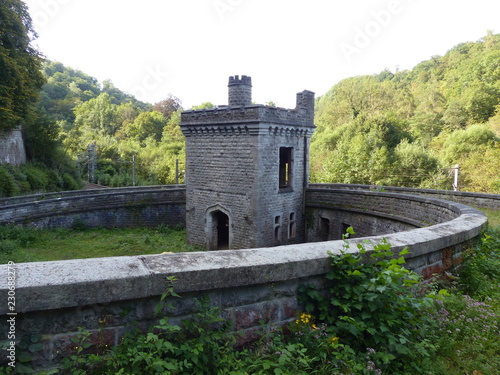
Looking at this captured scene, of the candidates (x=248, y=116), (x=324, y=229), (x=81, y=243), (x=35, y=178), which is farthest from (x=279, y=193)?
(x=35, y=178)

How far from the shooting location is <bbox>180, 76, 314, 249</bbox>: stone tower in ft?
46.3

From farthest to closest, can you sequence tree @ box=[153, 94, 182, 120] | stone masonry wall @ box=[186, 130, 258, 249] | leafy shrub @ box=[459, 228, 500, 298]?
tree @ box=[153, 94, 182, 120] < stone masonry wall @ box=[186, 130, 258, 249] < leafy shrub @ box=[459, 228, 500, 298]

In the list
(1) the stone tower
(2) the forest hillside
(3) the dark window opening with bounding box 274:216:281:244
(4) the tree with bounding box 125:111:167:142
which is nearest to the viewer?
(1) the stone tower

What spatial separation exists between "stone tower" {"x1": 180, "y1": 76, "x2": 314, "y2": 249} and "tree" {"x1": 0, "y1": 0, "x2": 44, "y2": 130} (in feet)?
32.1

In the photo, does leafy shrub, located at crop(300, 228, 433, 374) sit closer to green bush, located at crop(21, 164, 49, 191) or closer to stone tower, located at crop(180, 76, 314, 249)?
stone tower, located at crop(180, 76, 314, 249)

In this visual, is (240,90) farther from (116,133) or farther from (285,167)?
(116,133)

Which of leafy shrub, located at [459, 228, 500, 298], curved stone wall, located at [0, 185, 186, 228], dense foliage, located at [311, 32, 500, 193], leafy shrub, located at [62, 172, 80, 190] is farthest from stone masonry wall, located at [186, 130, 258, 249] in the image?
dense foliage, located at [311, 32, 500, 193]

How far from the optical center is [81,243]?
14.5m

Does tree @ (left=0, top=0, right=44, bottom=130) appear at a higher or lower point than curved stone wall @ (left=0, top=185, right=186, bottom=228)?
higher

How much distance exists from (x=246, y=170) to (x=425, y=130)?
30.3 meters

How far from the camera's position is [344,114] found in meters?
40.0

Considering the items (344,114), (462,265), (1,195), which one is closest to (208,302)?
(462,265)

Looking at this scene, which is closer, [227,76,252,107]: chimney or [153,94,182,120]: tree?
[227,76,252,107]: chimney

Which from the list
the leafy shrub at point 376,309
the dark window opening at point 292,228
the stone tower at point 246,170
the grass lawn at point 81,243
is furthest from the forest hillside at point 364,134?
the leafy shrub at point 376,309
